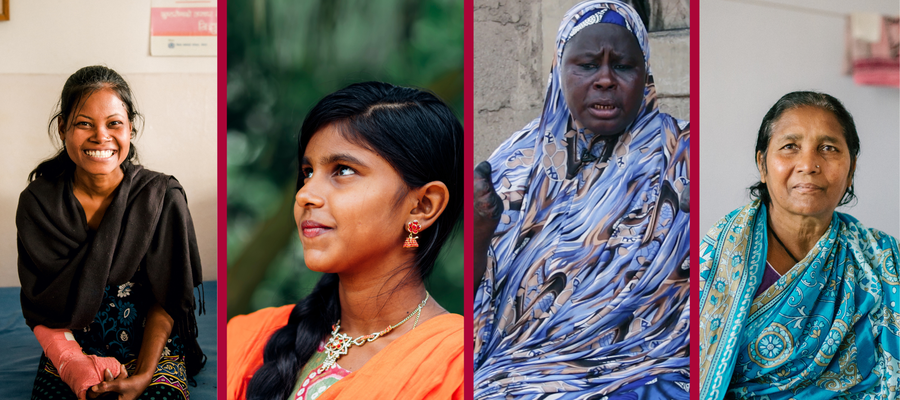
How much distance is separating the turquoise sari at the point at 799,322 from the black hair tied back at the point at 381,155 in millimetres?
1146

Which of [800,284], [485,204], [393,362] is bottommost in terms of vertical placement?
[393,362]

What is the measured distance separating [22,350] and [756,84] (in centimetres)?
315

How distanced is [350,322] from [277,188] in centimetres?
60

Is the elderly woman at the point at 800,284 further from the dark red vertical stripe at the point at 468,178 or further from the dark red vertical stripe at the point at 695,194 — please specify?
the dark red vertical stripe at the point at 468,178

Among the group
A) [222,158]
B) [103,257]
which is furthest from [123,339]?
[222,158]

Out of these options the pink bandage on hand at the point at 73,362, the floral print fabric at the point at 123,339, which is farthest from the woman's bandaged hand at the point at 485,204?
the pink bandage on hand at the point at 73,362

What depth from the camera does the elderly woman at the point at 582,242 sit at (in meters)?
2.46

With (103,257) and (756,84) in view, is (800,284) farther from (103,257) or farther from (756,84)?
(103,257)

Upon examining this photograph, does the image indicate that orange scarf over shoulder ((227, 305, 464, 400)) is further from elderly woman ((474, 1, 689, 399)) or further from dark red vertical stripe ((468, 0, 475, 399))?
elderly woman ((474, 1, 689, 399))

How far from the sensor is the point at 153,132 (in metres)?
2.43

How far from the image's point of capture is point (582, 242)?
248 cm

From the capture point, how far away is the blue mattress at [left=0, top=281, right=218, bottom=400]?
2.39 meters

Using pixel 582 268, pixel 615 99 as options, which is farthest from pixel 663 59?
Result: pixel 582 268

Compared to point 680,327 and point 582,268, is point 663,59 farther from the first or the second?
point 680,327
